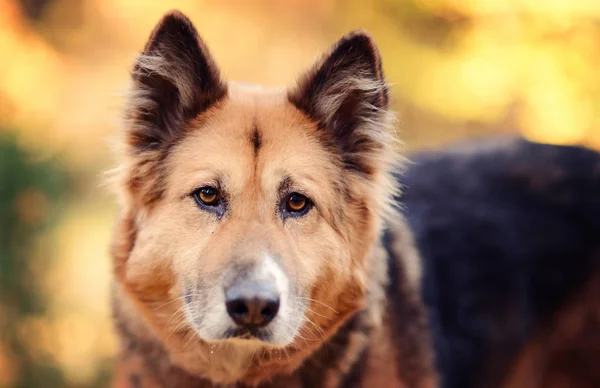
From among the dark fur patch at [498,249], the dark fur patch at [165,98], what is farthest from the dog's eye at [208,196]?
the dark fur patch at [498,249]

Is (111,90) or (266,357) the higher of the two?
(111,90)

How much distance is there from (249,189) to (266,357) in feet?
2.73

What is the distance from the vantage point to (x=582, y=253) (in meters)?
4.17

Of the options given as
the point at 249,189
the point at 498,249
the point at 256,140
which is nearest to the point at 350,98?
the point at 256,140

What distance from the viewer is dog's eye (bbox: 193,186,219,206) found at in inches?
119

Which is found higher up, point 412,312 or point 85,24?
point 85,24

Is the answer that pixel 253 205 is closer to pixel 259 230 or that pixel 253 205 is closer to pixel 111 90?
pixel 259 230

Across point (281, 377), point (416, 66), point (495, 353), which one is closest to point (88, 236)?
point (281, 377)

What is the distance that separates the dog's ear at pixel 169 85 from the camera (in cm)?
309

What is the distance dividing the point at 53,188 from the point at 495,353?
364cm

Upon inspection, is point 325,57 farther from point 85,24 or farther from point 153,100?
point 85,24

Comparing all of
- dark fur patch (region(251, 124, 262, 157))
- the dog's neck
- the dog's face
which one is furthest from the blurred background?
dark fur patch (region(251, 124, 262, 157))

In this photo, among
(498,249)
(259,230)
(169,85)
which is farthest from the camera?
(498,249)

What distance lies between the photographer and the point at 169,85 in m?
3.26
